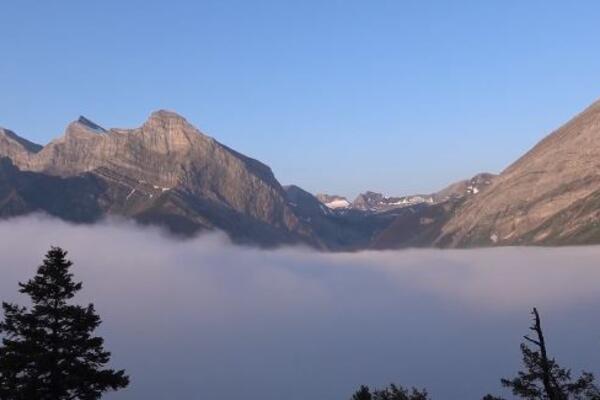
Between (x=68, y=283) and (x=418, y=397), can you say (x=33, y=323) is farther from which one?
(x=418, y=397)

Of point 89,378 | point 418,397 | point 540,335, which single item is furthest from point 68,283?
point 418,397

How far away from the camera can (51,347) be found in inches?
1225

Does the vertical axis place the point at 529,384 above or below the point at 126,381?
below

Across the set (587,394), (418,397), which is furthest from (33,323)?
(418,397)

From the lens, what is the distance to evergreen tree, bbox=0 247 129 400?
99.7 ft

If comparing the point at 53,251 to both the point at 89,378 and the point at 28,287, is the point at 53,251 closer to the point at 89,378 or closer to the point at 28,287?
the point at 28,287

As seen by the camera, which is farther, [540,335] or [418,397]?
[418,397]

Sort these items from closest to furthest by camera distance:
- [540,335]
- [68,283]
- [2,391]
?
[540,335]
[2,391]
[68,283]

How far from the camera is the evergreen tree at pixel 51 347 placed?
30.4 m

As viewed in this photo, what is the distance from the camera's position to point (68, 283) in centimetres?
3195

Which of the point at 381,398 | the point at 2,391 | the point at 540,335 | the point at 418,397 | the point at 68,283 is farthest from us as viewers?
the point at 381,398

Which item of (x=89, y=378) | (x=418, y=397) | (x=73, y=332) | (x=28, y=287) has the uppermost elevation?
(x=28, y=287)

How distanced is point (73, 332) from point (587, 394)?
72.9ft

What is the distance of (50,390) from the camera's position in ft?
101
